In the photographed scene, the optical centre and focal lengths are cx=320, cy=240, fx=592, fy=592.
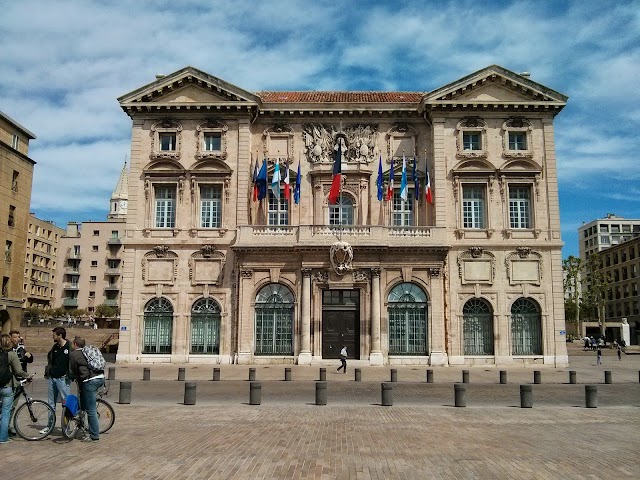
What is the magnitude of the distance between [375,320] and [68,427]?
22326 millimetres

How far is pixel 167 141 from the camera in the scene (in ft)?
114

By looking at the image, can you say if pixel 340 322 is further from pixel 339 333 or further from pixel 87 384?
pixel 87 384

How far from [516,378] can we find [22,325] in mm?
41443

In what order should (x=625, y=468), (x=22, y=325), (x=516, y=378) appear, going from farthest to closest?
(x=22, y=325) → (x=516, y=378) → (x=625, y=468)

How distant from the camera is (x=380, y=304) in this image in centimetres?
3228

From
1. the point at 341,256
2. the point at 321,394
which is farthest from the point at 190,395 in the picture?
the point at 341,256

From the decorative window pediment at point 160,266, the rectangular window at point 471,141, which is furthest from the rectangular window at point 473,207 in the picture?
the decorative window pediment at point 160,266

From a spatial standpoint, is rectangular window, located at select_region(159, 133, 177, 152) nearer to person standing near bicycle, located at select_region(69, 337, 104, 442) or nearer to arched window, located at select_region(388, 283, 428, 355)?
arched window, located at select_region(388, 283, 428, 355)

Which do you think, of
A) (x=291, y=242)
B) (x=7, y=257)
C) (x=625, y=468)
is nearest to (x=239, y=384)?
(x=291, y=242)

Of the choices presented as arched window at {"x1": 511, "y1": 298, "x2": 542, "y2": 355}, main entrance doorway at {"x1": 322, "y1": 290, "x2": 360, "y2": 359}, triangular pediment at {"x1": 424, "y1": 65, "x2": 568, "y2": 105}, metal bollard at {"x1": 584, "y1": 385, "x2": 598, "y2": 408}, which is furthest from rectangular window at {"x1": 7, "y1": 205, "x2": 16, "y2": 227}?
metal bollard at {"x1": 584, "y1": 385, "x2": 598, "y2": 408}

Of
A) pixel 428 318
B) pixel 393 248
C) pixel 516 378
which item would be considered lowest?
pixel 516 378

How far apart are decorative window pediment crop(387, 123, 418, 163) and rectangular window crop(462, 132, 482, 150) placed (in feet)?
9.26

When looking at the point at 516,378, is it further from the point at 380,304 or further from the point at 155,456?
the point at 155,456

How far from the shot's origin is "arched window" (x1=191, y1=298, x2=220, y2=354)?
32844 mm
